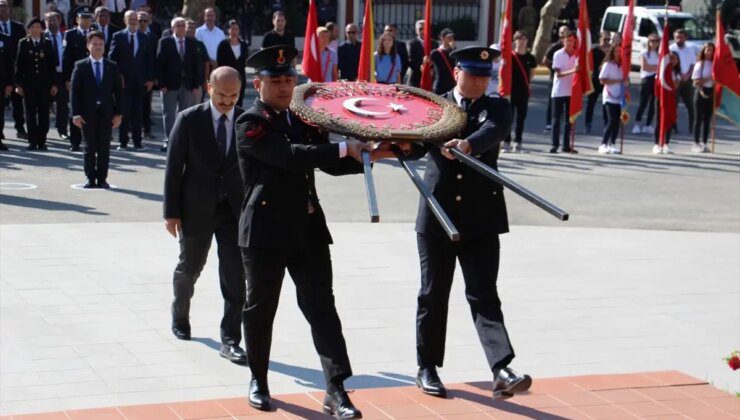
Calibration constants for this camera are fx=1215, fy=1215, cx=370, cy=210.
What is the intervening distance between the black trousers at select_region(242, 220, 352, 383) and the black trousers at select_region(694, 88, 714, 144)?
14.9m

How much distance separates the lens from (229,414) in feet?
20.4

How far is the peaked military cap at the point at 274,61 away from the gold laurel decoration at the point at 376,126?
6.5 inches

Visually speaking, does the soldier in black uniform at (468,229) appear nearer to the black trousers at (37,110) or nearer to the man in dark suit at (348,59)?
the black trousers at (37,110)

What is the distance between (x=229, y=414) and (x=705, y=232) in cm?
802

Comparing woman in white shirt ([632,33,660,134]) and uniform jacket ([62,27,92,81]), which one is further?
woman in white shirt ([632,33,660,134])

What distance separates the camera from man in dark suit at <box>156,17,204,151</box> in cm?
1748

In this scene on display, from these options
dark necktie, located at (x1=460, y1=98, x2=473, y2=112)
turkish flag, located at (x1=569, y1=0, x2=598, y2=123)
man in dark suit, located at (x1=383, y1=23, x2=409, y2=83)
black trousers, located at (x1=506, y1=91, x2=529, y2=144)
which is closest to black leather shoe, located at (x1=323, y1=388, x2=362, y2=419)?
dark necktie, located at (x1=460, y1=98, x2=473, y2=112)

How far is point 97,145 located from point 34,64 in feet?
12.1

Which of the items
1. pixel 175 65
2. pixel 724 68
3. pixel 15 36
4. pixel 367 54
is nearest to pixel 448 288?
pixel 367 54

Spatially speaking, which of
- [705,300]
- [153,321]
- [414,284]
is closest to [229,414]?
[153,321]

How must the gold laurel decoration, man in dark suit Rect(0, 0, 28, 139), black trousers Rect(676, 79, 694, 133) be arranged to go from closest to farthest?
the gold laurel decoration < man in dark suit Rect(0, 0, 28, 139) < black trousers Rect(676, 79, 694, 133)

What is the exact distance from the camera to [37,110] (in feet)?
57.0

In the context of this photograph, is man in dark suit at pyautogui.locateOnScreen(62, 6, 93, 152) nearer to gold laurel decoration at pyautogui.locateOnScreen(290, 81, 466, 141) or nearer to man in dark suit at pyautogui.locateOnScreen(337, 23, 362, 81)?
man in dark suit at pyautogui.locateOnScreen(337, 23, 362, 81)

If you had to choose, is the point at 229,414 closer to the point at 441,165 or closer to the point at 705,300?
the point at 441,165
